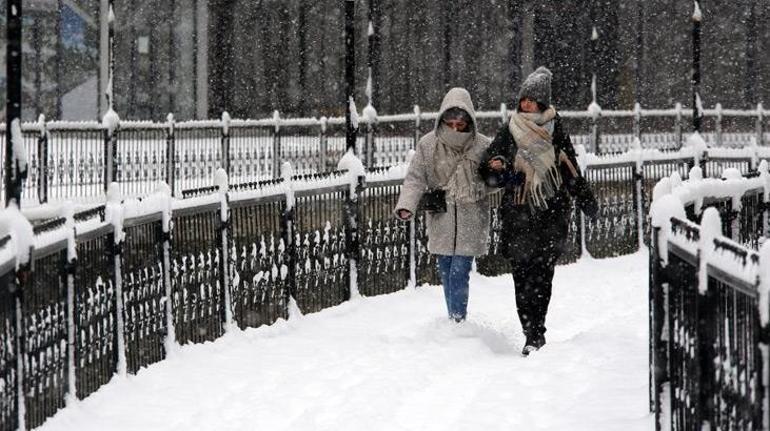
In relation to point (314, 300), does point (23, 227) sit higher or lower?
higher

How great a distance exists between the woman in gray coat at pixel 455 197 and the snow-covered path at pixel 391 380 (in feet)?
1.31

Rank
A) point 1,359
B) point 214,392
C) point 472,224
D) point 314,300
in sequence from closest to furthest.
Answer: point 1,359
point 214,392
point 472,224
point 314,300

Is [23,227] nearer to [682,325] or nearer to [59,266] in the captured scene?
[59,266]

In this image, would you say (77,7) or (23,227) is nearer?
(23,227)

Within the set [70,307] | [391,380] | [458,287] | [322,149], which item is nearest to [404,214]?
[458,287]

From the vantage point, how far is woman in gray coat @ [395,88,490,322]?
11.1 metres

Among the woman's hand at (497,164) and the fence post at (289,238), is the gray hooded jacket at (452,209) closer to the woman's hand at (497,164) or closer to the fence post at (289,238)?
the woman's hand at (497,164)

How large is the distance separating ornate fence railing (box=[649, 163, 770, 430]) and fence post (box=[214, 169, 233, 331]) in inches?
167

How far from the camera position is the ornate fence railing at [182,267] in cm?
813

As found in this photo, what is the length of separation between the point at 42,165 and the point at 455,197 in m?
13.1

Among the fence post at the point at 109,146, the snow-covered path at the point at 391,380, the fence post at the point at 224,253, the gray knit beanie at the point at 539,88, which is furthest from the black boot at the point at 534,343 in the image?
the fence post at the point at 109,146

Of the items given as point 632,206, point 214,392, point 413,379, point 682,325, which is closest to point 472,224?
point 413,379

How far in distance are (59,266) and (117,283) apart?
93cm

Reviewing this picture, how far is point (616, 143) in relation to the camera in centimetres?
3359
